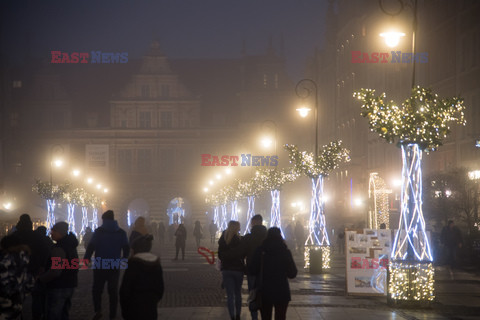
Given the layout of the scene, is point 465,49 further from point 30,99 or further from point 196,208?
point 30,99

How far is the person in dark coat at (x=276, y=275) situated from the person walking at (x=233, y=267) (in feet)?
9.00

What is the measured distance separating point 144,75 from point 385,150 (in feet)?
129

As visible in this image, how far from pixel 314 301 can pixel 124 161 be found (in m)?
74.9

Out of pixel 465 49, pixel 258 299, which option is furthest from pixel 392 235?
pixel 465 49

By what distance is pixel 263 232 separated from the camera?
45.9 ft

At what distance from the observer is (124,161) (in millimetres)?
91625

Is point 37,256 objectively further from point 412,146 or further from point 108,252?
point 412,146

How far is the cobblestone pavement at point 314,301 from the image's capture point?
15.6 metres

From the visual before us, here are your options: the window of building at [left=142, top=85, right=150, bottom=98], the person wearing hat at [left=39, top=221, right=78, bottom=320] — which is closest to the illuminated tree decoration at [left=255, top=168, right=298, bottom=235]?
the person wearing hat at [left=39, top=221, right=78, bottom=320]

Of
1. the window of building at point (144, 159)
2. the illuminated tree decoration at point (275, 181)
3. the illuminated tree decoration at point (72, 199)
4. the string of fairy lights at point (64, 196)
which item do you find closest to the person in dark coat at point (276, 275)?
the illuminated tree decoration at point (275, 181)

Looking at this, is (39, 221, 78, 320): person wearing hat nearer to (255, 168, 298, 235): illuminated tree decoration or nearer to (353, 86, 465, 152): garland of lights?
(353, 86, 465, 152): garland of lights

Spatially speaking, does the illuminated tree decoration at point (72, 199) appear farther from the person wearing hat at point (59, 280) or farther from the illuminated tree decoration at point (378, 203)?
the person wearing hat at point (59, 280)

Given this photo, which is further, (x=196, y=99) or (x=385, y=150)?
(x=196, y=99)

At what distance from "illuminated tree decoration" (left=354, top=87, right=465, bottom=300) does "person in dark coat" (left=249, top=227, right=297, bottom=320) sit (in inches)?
248
